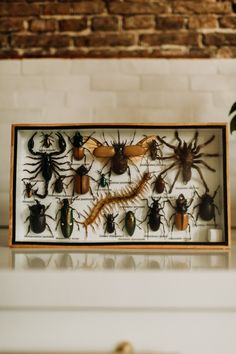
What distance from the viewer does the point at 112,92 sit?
4.73ft

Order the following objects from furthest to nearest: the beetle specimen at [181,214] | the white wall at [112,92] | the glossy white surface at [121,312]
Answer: the white wall at [112,92], the beetle specimen at [181,214], the glossy white surface at [121,312]

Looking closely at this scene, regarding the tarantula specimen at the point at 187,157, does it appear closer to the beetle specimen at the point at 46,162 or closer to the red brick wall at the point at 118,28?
the beetle specimen at the point at 46,162

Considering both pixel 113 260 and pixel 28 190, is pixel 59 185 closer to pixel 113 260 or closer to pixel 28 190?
pixel 28 190

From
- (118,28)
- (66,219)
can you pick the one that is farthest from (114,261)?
(118,28)

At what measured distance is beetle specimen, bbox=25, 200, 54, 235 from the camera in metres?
1.03

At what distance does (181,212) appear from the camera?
1034 millimetres

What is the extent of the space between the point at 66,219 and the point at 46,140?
0.70 ft

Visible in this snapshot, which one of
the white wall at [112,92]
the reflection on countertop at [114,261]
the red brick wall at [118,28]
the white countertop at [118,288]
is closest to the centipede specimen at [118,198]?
the reflection on countertop at [114,261]

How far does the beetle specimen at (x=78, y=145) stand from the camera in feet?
3.49

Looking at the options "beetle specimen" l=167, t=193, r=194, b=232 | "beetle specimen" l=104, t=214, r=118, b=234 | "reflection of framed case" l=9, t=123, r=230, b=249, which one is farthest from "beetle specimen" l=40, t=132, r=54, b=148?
"beetle specimen" l=167, t=193, r=194, b=232

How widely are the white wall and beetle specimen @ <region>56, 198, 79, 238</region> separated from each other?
1.51ft

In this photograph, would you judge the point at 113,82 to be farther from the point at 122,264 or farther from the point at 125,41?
the point at 122,264

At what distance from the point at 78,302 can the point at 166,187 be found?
443 millimetres

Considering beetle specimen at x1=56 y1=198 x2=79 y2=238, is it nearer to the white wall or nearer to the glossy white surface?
the glossy white surface
